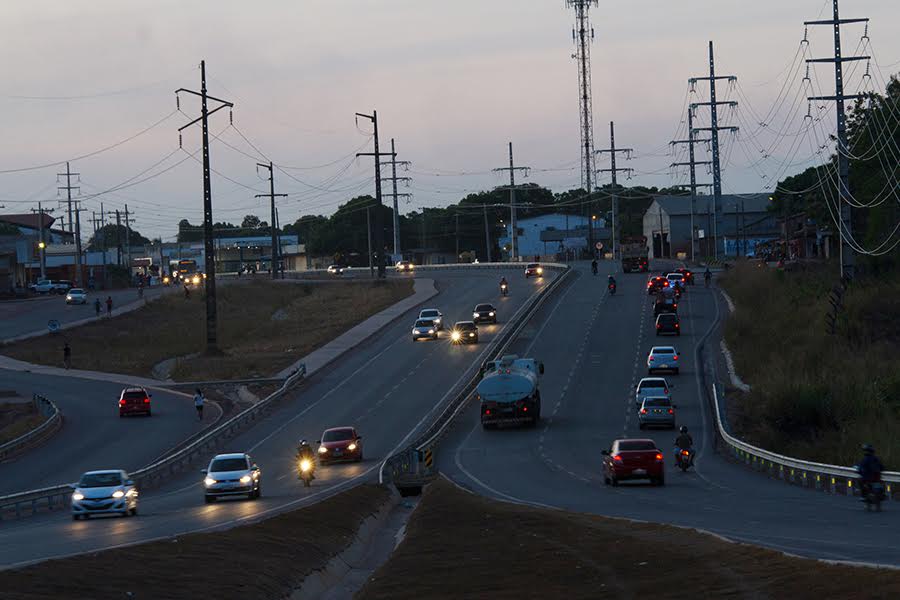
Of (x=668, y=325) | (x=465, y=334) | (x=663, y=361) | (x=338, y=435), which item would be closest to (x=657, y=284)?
(x=668, y=325)

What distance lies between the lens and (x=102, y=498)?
3225 cm

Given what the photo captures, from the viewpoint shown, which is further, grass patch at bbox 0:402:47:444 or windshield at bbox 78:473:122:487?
grass patch at bbox 0:402:47:444

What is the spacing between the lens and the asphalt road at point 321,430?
26.8 metres

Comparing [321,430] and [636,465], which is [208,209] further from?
[636,465]

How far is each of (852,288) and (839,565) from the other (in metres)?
60.9

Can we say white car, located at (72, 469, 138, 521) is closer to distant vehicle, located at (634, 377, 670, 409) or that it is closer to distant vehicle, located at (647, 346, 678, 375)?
distant vehicle, located at (634, 377, 670, 409)

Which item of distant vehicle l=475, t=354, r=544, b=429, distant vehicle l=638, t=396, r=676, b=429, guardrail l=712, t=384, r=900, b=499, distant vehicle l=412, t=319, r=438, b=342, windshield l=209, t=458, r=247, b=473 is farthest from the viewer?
distant vehicle l=412, t=319, r=438, b=342

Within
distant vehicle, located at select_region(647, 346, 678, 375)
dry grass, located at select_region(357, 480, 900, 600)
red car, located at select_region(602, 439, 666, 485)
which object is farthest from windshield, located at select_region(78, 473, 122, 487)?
distant vehicle, located at select_region(647, 346, 678, 375)

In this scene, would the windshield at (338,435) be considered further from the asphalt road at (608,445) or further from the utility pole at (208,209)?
the utility pole at (208,209)

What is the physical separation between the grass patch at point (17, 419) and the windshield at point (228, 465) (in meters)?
23.4

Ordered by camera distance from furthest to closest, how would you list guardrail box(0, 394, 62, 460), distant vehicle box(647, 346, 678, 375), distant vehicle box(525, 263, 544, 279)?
distant vehicle box(525, 263, 544, 279), distant vehicle box(647, 346, 678, 375), guardrail box(0, 394, 62, 460)

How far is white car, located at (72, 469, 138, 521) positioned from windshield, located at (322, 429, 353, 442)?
1533cm

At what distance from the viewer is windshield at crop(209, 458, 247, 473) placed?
121 ft

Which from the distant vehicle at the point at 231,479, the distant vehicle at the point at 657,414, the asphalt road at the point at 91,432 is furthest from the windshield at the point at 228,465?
the distant vehicle at the point at 657,414
